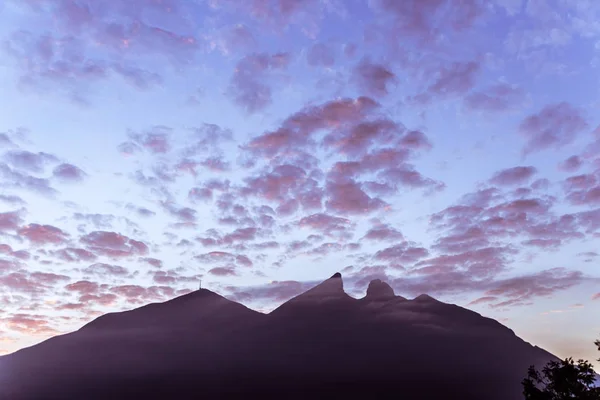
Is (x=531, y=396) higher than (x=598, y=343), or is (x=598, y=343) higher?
(x=598, y=343)

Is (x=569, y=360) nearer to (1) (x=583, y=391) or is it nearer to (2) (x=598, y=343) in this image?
(1) (x=583, y=391)

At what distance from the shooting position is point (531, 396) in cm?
4938

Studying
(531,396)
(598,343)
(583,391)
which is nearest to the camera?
(598,343)

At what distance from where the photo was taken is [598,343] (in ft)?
131

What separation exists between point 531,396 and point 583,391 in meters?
5.55

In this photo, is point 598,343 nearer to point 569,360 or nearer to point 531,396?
point 569,360

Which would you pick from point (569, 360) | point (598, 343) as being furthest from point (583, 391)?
point (598, 343)

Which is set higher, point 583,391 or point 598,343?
point 598,343

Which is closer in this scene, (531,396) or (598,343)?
(598,343)

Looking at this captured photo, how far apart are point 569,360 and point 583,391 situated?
2822mm

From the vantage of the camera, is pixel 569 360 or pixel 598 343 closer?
pixel 598 343

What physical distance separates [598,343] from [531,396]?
12.2m

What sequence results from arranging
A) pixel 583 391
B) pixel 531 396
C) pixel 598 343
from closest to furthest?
pixel 598 343, pixel 583 391, pixel 531 396

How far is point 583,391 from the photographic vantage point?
44.9m
